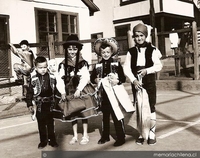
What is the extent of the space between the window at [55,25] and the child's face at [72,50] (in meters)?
8.44

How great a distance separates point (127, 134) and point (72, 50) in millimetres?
1513

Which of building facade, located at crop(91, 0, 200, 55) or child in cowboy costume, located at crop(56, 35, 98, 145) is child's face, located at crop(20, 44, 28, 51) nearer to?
child in cowboy costume, located at crop(56, 35, 98, 145)

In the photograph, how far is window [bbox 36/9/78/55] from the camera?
13422 millimetres

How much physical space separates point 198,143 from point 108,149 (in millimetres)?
1149

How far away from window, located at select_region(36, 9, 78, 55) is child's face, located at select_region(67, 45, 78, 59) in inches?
332

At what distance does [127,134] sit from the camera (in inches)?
185

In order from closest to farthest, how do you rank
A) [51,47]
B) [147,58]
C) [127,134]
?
[147,58], [127,134], [51,47]

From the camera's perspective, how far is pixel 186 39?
10789mm

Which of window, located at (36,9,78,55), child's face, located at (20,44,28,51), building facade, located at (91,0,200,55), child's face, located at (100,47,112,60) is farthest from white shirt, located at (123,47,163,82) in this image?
building facade, located at (91,0,200,55)

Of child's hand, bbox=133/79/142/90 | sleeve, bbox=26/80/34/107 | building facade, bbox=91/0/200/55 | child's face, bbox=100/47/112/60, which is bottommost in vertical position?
sleeve, bbox=26/80/34/107

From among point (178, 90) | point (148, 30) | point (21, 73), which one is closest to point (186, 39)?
point (178, 90)

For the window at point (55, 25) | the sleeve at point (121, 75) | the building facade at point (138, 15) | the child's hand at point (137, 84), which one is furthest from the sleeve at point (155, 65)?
the building facade at point (138, 15)

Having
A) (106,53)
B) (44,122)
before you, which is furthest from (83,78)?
(44,122)

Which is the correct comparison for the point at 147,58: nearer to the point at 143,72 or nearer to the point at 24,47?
the point at 143,72
